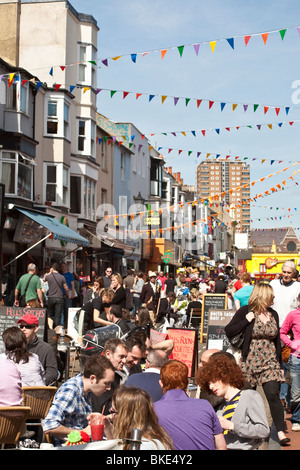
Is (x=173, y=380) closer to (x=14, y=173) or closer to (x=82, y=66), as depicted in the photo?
(x=14, y=173)

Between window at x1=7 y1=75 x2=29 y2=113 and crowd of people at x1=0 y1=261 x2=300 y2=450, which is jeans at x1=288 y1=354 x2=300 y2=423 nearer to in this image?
crowd of people at x1=0 y1=261 x2=300 y2=450

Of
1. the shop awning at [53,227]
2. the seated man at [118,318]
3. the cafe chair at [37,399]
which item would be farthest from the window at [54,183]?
the cafe chair at [37,399]

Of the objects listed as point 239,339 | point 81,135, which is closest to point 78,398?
point 239,339

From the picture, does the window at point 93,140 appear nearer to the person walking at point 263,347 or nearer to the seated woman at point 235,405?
the person walking at point 263,347

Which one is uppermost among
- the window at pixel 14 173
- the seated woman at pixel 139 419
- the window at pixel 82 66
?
the window at pixel 82 66

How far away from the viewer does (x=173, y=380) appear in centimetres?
550

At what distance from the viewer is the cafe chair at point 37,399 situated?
22.8 feet

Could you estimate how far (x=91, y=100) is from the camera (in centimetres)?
3334

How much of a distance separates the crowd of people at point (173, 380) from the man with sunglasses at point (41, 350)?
0.5 inches

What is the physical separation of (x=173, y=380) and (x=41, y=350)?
3.19m

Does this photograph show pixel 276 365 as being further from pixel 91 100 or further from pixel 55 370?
Result: pixel 91 100

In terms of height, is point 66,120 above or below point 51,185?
above

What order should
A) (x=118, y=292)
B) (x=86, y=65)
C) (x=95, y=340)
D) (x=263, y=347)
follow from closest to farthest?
A: (x=263, y=347)
(x=95, y=340)
(x=118, y=292)
(x=86, y=65)
